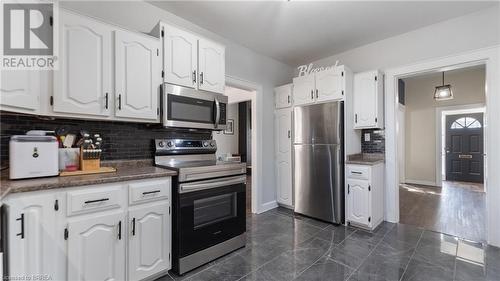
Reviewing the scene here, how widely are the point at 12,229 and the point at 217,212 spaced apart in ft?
4.40

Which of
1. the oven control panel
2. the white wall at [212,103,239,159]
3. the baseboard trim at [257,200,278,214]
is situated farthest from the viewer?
the white wall at [212,103,239,159]

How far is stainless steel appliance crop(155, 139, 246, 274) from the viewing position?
185 cm

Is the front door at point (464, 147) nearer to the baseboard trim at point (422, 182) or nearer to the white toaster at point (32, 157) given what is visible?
the baseboard trim at point (422, 182)

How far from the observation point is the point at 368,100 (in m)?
3.05

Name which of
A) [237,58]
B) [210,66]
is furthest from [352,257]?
[237,58]

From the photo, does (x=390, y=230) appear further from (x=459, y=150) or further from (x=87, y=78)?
(x=459, y=150)

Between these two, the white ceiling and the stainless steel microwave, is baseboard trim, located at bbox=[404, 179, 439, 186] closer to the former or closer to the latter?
the white ceiling

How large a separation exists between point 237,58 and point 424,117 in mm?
5047

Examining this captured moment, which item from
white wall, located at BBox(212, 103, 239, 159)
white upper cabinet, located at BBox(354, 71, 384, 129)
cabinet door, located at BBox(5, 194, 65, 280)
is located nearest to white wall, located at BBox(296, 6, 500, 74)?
white upper cabinet, located at BBox(354, 71, 384, 129)

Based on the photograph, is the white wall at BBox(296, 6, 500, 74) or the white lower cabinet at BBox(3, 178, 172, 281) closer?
the white lower cabinet at BBox(3, 178, 172, 281)

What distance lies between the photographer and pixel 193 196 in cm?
191

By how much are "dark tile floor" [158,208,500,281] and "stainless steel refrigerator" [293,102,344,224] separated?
35cm

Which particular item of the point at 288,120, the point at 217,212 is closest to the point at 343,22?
the point at 288,120

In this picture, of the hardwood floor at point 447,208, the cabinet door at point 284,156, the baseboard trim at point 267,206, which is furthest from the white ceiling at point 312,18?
the hardwood floor at point 447,208
